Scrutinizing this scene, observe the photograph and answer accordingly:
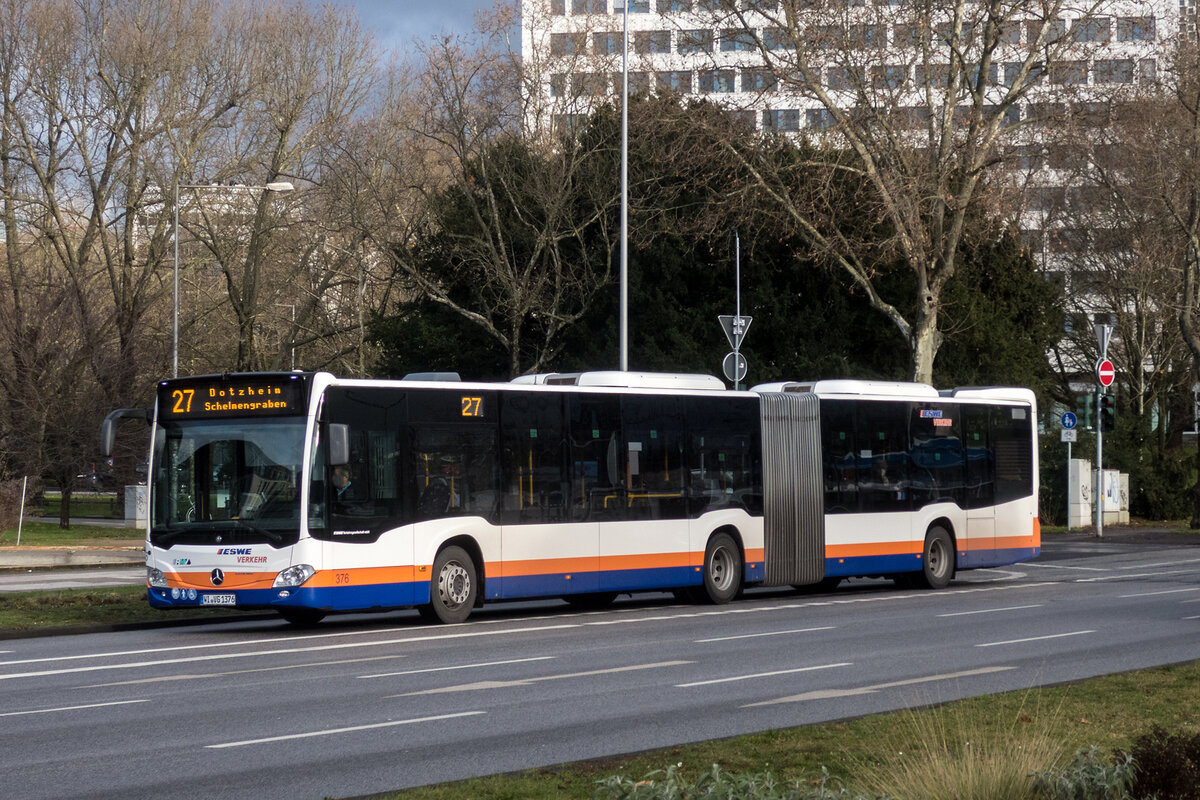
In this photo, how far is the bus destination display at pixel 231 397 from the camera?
17.6 metres

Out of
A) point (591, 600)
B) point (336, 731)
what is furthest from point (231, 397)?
point (336, 731)

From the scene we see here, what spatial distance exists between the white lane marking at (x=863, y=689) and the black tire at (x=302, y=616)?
8331 millimetres

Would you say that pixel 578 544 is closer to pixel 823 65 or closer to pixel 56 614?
pixel 56 614

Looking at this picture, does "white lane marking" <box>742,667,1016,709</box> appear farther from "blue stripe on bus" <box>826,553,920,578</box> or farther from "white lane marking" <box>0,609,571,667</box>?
"blue stripe on bus" <box>826,553,920,578</box>

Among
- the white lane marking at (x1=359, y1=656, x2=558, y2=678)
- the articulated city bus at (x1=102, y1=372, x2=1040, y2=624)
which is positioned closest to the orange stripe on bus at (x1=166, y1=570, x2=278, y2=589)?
the articulated city bus at (x1=102, y1=372, x2=1040, y2=624)

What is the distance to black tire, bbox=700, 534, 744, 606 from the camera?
21.9m

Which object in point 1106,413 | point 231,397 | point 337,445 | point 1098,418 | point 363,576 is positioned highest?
point 1106,413

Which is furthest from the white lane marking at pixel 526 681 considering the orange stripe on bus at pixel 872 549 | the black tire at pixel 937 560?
the black tire at pixel 937 560

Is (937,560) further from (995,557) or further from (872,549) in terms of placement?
(872,549)

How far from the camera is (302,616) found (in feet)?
63.7

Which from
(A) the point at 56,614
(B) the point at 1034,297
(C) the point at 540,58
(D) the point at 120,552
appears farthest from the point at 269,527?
(B) the point at 1034,297

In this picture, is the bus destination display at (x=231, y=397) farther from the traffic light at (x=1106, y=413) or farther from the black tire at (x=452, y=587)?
the traffic light at (x=1106, y=413)

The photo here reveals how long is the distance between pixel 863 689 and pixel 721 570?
32.4ft

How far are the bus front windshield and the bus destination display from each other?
12 centimetres
